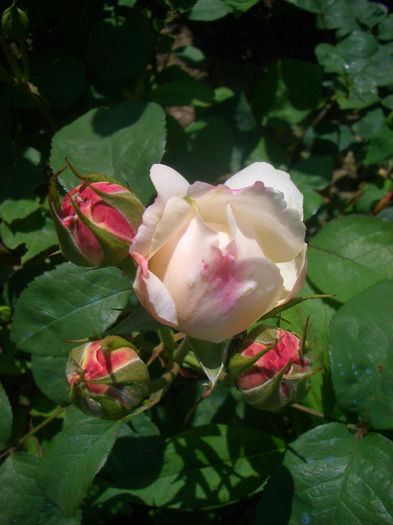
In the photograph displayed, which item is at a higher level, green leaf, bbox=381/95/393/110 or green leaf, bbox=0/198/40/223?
green leaf, bbox=381/95/393/110

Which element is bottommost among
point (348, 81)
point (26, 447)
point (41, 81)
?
point (26, 447)

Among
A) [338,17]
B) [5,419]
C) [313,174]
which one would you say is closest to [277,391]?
[5,419]

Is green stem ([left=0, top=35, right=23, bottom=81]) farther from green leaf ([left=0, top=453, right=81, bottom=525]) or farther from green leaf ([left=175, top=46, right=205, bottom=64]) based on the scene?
green leaf ([left=0, top=453, right=81, bottom=525])

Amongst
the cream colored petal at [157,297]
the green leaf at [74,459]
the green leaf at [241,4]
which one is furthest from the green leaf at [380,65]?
the green leaf at [74,459]

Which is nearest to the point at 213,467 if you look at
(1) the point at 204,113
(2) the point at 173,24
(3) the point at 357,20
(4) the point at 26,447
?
(4) the point at 26,447

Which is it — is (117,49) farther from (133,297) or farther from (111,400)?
(111,400)

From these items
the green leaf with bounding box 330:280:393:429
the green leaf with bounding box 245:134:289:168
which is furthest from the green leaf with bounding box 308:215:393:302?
the green leaf with bounding box 245:134:289:168

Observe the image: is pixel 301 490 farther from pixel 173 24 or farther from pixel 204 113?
pixel 173 24
